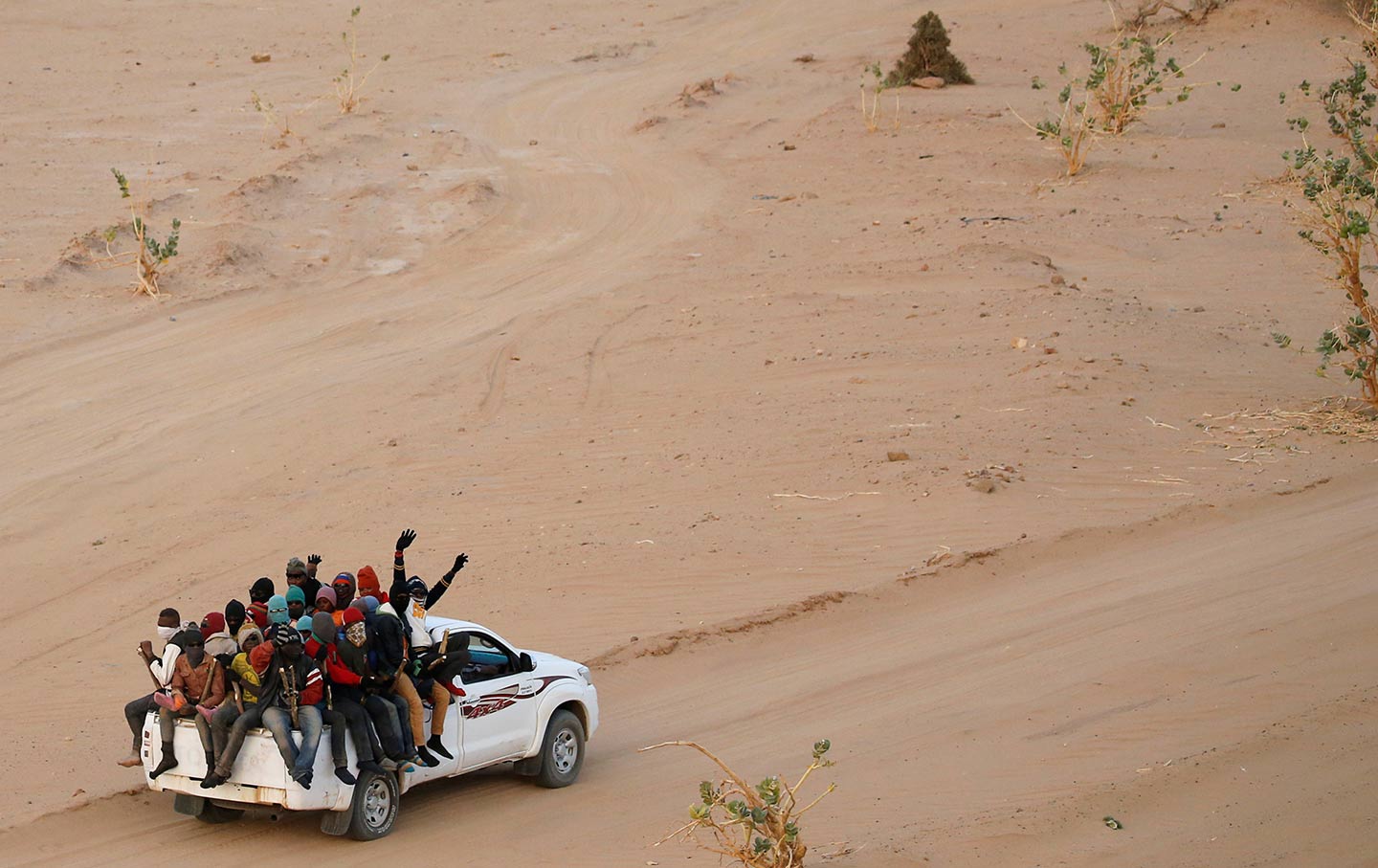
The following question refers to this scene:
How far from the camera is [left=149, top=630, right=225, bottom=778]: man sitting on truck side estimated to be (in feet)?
30.8

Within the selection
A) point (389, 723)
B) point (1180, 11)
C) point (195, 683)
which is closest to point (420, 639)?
point (389, 723)

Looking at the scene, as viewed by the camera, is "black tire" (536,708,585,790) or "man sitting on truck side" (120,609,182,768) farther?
"black tire" (536,708,585,790)

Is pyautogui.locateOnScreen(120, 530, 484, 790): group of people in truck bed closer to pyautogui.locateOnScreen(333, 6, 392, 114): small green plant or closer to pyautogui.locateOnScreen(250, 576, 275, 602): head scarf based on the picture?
pyautogui.locateOnScreen(250, 576, 275, 602): head scarf

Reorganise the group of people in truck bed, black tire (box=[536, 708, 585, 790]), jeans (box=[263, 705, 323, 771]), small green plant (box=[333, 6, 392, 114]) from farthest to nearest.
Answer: small green plant (box=[333, 6, 392, 114]), black tire (box=[536, 708, 585, 790]), the group of people in truck bed, jeans (box=[263, 705, 323, 771])

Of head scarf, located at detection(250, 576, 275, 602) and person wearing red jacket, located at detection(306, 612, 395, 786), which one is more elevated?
head scarf, located at detection(250, 576, 275, 602)

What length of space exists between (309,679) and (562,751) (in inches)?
93.5

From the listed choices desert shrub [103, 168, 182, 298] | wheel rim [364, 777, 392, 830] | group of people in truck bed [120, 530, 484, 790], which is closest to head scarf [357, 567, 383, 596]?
group of people in truck bed [120, 530, 484, 790]

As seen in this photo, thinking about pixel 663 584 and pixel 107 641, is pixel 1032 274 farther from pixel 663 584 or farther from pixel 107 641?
pixel 107 641

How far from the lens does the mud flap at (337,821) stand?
9.55 meters

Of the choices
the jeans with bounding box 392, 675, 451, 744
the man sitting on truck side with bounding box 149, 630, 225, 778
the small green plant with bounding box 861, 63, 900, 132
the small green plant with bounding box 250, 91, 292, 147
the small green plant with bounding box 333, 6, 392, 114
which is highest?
the small green plant with bounding box 333, 6, 392, 114

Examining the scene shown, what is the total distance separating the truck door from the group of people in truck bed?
0.34 metres

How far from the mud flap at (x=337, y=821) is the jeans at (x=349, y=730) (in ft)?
1.18

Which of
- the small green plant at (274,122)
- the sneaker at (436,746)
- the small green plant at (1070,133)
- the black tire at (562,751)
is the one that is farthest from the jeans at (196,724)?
the small green plant at (1070,133)

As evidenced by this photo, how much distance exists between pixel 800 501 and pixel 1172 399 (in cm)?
578
